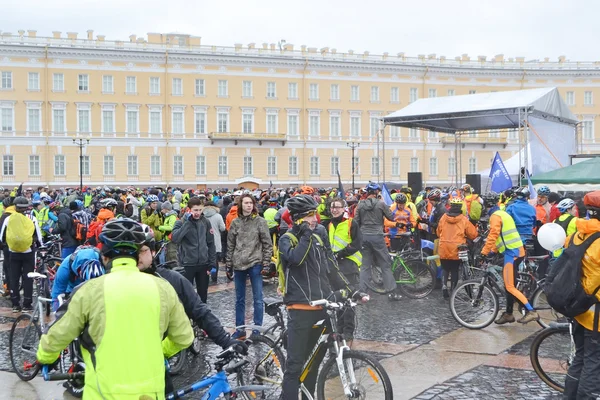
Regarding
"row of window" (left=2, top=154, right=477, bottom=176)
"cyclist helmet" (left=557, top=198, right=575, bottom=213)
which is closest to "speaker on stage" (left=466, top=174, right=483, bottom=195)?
"cyclist helmet" (left=557, top=198, right=575, bottom=213)

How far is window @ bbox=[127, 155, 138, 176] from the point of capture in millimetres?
49812

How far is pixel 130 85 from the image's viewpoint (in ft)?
161

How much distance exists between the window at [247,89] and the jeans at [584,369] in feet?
157

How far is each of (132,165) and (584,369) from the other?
4744 centimetres

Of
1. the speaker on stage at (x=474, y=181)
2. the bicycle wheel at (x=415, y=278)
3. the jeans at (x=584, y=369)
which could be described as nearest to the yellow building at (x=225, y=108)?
the speaker on stage at (x=474, y=181)

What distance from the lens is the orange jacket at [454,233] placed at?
388 inches

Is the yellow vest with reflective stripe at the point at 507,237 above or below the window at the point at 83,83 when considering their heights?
below

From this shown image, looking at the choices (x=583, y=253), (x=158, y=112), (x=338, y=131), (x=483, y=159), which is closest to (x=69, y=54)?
(x=158, y=112)

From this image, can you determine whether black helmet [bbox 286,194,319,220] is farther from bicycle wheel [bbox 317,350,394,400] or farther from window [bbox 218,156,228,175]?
window [bbox 218,156,228,175]

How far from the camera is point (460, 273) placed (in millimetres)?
10586

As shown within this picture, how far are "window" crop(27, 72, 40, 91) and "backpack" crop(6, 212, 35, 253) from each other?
40597mm

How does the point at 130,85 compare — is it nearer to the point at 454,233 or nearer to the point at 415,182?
the point at 415,182

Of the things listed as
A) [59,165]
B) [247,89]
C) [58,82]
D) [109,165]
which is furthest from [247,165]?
[58,82]

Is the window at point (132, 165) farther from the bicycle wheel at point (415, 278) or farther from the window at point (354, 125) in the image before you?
the bicycle wheel at point (415, 278)
